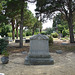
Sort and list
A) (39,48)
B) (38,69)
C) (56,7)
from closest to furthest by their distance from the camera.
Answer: (38,69) < (39,48) < (56,7)

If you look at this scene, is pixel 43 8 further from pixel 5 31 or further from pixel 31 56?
pixel 5 31

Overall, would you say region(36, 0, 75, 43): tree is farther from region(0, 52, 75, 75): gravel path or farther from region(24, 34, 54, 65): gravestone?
region(0, 52, 75, 75): gravel path

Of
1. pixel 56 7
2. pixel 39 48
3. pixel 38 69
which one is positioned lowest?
pixel 38 69

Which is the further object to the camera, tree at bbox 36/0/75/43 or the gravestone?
tree at bbox 36/0/75/43

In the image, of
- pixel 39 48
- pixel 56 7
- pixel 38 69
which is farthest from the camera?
pixel 56 7

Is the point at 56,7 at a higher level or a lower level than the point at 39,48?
higher

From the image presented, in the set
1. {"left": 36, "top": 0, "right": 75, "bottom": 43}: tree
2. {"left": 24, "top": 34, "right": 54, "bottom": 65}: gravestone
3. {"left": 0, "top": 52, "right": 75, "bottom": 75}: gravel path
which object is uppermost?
{"left": 36, "top": 0, "right": 75, "bottom": 43}: tree

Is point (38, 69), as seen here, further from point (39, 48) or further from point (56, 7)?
point (56, 7)

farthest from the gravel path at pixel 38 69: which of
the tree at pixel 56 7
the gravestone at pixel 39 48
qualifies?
the tree at pixel 56 7

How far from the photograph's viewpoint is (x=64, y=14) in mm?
14945

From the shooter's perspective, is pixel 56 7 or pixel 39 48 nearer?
pixel 39 48

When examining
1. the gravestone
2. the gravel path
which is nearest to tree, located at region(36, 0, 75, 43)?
the gravestone

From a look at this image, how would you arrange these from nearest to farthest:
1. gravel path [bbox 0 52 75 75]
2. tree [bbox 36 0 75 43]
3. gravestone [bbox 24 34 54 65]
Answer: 1. gravel path [bbox 0 52 75 75]
2. gravestone [bbox 24 34 54 65]
3. tree [bbox 36 0 75 43]

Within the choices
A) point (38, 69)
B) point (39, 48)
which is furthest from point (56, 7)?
point (38, 69)
